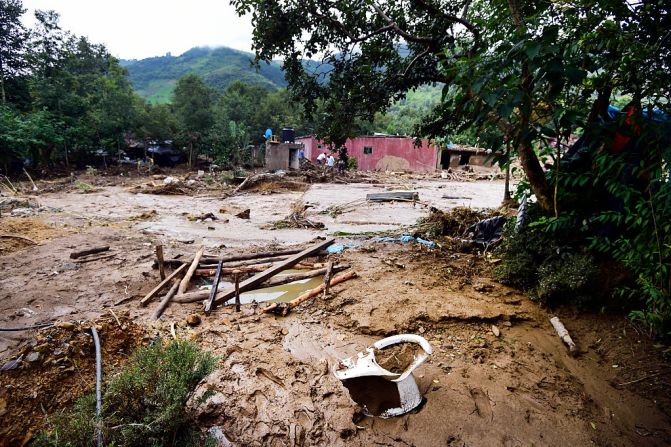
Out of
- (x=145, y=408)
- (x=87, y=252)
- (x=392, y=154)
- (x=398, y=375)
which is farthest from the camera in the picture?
(x=392, y=154)

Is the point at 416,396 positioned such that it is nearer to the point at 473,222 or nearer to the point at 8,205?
the point at 473,222

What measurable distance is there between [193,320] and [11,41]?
31079 millimetres

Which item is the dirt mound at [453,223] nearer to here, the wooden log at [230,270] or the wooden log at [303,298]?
the wooden log at [303,298]

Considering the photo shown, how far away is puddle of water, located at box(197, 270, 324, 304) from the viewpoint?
17.7 ft

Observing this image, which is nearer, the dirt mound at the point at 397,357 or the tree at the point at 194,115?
the dirt mound at the point at 397,357

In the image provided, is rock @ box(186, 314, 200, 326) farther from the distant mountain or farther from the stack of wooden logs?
the distant mountain

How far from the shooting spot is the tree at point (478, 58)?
2188mm

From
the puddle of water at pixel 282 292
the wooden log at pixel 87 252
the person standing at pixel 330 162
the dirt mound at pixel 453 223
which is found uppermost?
the person standing at pixel 330 162

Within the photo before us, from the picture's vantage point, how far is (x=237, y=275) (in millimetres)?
4668

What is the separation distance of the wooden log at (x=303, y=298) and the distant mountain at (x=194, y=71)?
8072 centimetres

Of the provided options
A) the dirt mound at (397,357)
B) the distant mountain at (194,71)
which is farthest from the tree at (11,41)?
the distant mountain at (194,71)

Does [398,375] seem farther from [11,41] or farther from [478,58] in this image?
[11,41]

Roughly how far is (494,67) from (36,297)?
6756mm

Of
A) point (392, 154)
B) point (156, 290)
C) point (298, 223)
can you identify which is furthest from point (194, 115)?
point (156, 290)
